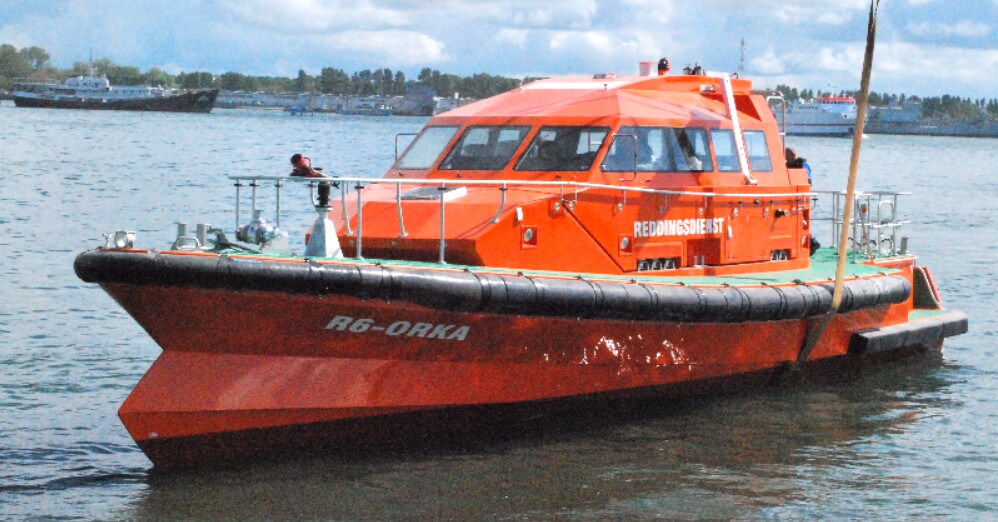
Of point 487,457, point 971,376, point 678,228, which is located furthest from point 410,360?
point 971,376

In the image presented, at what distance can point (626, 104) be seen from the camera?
436 inches

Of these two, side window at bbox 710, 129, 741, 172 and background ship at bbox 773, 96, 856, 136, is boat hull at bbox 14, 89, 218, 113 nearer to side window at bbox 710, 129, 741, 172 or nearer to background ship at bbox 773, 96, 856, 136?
background ship at bbox 773, 96, 856, 136

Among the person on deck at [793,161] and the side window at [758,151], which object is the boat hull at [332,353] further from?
the person on deck at [793,161]

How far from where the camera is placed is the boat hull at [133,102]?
12550cm

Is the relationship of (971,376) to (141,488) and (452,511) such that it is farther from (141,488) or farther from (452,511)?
(141,488)

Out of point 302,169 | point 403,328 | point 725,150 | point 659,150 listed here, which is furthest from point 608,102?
point 403,328

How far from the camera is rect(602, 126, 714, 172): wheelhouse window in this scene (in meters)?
10.8

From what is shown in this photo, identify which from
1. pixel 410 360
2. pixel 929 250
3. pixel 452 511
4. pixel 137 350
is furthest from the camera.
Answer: pixel 929 250

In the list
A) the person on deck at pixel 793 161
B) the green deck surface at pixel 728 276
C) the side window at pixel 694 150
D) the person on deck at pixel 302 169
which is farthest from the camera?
the person on deck at pixel 793 161

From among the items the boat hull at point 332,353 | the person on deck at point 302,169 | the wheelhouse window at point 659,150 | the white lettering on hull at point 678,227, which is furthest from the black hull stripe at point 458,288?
the person on deck at point 302,169

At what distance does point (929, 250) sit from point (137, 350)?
16393mm

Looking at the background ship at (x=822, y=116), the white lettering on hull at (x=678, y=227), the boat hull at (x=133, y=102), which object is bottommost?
the boat hull at (x=133, y=102)

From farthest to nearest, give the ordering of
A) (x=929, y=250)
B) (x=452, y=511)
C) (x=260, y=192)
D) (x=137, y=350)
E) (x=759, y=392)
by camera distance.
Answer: (x=260, y=192)
(x=929, y=250)
(x=137, y=350)
(x=759, y=392)
(x=452, y=511)

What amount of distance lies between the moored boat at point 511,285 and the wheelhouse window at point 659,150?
21mm
